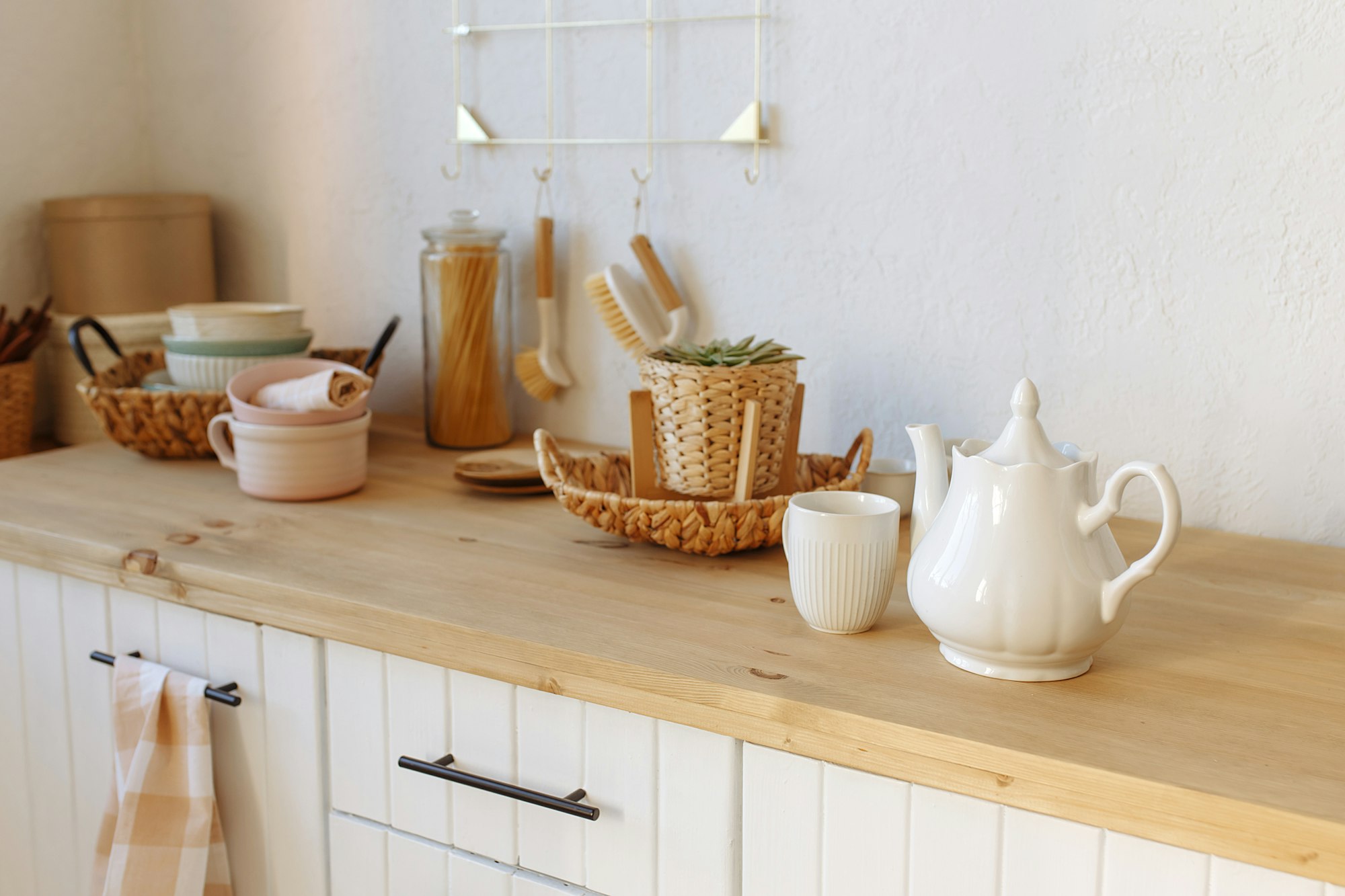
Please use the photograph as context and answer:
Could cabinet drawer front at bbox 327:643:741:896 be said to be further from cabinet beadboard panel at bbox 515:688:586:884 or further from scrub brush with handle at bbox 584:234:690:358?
scrub brush with handle at bbox 584:234:690:358

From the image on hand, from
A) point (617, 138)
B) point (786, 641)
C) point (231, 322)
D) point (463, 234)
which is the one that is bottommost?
point (786, 641)

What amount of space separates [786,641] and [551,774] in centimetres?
21

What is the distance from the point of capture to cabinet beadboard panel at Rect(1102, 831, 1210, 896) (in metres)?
0.66

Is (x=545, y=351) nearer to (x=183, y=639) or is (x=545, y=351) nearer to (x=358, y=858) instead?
(x=183, y=639)

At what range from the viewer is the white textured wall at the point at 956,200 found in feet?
3.54

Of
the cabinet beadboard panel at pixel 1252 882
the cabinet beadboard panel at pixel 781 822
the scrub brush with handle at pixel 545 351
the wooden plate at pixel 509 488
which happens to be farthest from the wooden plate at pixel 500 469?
the cabinet beadboard panel at pixel 1252 882

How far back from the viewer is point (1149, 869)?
672 mm

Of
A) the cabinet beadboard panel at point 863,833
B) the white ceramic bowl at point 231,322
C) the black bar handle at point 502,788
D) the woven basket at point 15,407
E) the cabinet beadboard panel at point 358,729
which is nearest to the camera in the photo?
the cabinet beadboard panel at point 863,833

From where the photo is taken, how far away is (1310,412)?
3.57ft

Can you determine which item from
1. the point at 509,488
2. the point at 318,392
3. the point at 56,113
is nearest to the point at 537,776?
the point at 509,488

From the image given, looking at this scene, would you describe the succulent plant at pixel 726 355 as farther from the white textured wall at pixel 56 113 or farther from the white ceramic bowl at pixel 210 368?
the white textured wall at pixel 56 113

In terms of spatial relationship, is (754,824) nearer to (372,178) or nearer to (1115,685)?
(1115,685)

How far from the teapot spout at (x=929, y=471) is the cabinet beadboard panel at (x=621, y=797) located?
10.2 inches

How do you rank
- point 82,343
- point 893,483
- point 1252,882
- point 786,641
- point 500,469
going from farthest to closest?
1. point 82,343
2. point 500,469
3. point 893,483
4. point 786,641
5. point 1252,882
